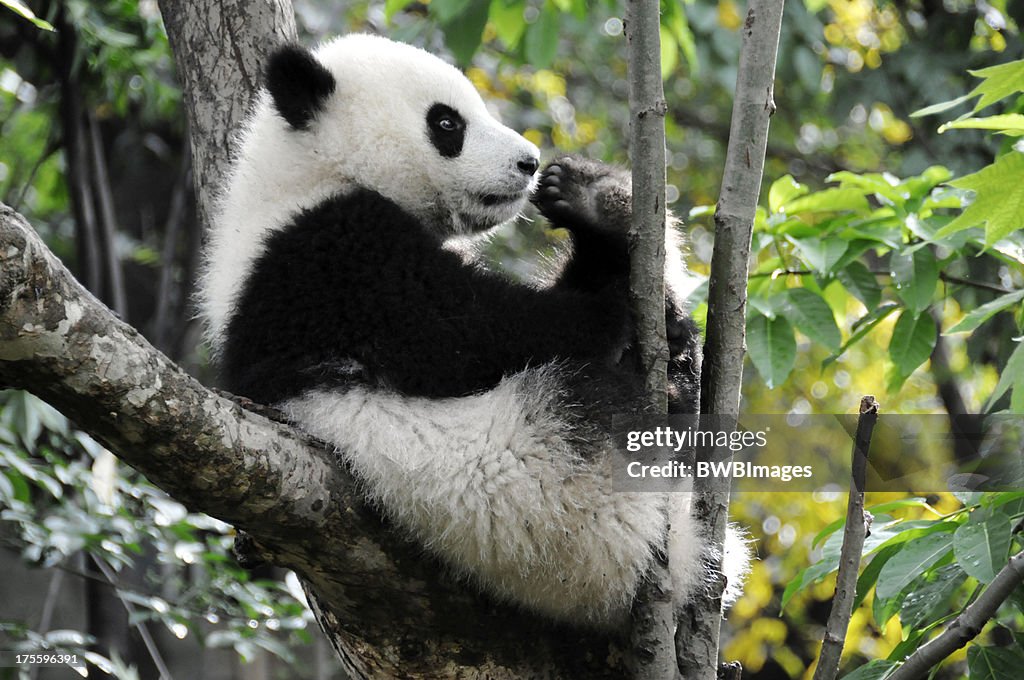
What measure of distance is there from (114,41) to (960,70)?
17.0 feet

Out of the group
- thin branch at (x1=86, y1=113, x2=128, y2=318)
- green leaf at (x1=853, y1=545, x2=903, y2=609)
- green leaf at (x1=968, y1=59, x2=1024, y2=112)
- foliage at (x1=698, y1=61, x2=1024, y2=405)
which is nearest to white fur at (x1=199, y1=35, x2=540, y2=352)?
foliage at (x1=698, y1=61, x2=1024, y2=405)

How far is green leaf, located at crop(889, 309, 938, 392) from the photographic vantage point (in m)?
3.34

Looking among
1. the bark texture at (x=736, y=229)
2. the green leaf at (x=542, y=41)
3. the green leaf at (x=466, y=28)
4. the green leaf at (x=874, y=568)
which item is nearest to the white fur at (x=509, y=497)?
the bark texture at (x=736, y=229)

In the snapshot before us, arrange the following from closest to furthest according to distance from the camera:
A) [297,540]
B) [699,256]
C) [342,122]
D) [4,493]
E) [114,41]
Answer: [297,540] < [342,122] < [4,493] < [114,41] < [699,256]

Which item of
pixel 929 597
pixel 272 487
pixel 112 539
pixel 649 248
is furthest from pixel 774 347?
pixel 112 539

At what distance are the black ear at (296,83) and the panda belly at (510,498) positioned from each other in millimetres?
979

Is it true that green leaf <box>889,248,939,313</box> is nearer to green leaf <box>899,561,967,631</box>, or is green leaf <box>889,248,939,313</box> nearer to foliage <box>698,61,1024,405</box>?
foliage <box>698,61,1024,405</box>

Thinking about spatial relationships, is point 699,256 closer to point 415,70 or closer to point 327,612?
point 415,70

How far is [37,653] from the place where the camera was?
4121 mm

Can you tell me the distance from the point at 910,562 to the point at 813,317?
3.03 feet

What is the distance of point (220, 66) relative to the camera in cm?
358

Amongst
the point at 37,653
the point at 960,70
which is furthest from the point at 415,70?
the point at 960,70

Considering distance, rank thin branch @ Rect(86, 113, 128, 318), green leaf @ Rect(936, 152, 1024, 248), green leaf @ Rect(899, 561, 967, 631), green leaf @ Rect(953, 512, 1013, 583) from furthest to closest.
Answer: thin branch @ Rect(86, 113, 128, 318) → green leaf @ Rect(899, 561, 967, 631) → green leaf @ Rect(953, 512, 1013, 583) → green leaf @ Rect(936, 152, 1024, 248)

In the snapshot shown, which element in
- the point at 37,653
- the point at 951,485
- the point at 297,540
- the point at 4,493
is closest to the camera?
the point at 297,540
